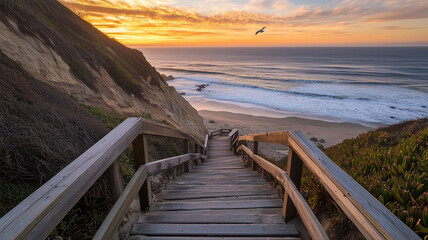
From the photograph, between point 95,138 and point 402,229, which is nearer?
point 402,229

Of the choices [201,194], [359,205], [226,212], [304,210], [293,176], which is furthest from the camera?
[201,194]

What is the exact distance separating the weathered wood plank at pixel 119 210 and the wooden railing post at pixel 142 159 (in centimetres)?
11

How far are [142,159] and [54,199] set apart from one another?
1506 mm

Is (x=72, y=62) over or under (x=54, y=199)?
over

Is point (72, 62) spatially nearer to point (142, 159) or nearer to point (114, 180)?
point (142, 159)

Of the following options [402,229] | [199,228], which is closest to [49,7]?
[199,228]

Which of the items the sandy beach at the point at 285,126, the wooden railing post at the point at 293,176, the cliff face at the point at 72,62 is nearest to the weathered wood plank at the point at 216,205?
the wooden railing post at the point at 293,176

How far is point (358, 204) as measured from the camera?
129 centimetres

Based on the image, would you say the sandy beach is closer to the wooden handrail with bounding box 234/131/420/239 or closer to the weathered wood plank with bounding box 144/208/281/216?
the weathered wood plank with bounding box 144/208/281/216

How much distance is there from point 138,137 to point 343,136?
1999 cm

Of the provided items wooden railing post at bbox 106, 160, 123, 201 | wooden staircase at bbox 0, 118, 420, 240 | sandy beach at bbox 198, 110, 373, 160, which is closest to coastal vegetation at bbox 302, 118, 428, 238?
wooden staircase at bbox 0, 118, 420, 240

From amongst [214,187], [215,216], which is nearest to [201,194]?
[214,187]

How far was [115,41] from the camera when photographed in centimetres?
1870

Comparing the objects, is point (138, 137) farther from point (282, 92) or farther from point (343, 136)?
point (282, 92)
